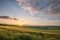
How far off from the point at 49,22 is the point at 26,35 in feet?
1.10

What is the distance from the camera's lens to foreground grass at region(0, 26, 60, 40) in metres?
1.90

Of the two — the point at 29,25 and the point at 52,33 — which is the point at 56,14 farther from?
the point at 29,25

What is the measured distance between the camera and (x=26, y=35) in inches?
75.2

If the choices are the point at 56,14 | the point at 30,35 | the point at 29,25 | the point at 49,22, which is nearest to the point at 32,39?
the point at 30,35

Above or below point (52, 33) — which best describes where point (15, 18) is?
above

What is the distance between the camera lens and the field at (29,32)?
1.90 meters

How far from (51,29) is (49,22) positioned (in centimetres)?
9

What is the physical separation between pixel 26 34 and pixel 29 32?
0.05 m

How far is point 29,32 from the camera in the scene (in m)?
1.92

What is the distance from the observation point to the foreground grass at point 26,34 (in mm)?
1898

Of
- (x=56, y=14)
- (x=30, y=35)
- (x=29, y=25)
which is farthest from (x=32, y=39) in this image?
(x=56, y=14)

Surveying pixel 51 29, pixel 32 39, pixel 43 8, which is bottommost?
pixel 32 39

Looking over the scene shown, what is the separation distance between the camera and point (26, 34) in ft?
6.26

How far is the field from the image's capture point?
190cm
